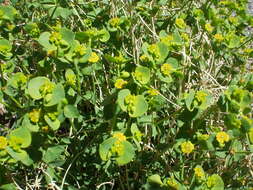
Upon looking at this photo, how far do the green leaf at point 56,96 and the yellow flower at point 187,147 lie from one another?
397mm

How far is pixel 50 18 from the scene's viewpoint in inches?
65.6

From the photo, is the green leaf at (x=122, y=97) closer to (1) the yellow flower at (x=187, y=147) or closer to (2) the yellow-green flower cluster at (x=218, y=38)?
(1) the yellow flower at (x=187, y=147)

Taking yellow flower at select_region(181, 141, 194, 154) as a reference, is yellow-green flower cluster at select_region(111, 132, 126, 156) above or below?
above

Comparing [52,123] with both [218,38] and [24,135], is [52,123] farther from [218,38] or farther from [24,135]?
[218,38]

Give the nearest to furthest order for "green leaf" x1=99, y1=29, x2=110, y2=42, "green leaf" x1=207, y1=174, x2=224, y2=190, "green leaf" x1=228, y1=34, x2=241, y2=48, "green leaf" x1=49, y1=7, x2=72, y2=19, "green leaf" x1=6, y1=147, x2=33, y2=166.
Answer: "green leaf" x1=6, y1=147, x2=33, y2=166
"green leaf" x1=207, y1=174, x2=224, y2=190
"green leaf" x1=99, y1=29, x2=110, y2=42
"green leaf" x1=49, y1=7, x2=72, y2=19
"green leaf" x1=228, y1=34, x2=241, y2=48

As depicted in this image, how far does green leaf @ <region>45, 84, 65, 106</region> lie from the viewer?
47.1 inches

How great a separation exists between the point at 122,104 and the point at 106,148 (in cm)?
13

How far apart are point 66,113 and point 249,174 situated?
2.31 ft

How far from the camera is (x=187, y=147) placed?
132cm

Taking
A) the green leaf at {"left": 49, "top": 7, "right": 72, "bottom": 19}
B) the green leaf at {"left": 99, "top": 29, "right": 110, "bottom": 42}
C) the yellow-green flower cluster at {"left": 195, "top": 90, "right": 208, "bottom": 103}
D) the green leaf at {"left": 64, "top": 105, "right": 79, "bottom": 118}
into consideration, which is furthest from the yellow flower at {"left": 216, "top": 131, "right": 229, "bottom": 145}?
the green leaf at {"left": 49, "top": 7, "right": 72, "bottom": 19}

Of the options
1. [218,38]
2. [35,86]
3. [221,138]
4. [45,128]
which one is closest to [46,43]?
[35,86]

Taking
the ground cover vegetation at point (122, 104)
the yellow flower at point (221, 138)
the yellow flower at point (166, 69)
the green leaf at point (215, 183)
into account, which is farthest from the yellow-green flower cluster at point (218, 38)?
the green leaf at point (215, 183)

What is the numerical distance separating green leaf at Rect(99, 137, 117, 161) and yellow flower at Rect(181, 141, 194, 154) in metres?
0.24

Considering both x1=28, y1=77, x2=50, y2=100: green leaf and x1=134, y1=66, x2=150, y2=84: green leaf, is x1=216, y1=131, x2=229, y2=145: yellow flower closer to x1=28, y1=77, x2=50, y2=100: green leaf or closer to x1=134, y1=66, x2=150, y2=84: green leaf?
x1=134, y1=66, x2=150, y2=84: green leaf
